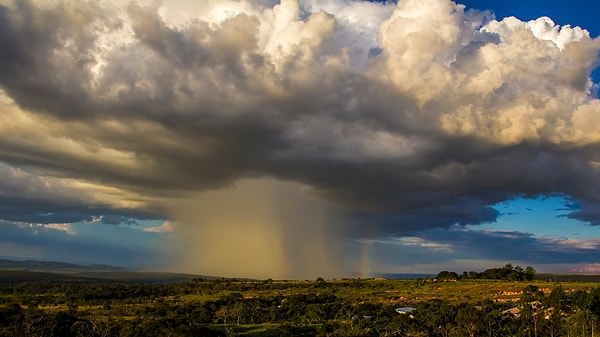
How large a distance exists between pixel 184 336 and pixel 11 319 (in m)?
40.1

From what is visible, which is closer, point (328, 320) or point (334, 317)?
point (328, 320)

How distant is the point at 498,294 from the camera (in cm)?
15750

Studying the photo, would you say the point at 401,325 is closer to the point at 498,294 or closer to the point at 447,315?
the point at 447,315

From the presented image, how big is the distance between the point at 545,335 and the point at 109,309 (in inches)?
4555

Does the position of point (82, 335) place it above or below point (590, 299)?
below

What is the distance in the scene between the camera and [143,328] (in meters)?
83.8

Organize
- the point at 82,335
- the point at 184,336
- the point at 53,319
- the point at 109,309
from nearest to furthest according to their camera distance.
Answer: the point at 184,336, the point at 82,335, the point at 53,319, the point at 109,309

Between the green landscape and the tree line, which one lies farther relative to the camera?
the green landscape

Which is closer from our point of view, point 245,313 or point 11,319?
point 11,319

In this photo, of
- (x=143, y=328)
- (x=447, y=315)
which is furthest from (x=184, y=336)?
(x=447, y=315)

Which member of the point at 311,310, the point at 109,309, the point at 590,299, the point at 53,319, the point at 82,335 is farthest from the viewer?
the point at 109,309

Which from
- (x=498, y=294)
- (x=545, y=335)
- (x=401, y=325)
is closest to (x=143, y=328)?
(x=401, y=325)

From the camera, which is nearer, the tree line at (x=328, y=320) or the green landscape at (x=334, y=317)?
the tree line at (x=328, y=320)

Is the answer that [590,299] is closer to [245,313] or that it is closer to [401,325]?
[401,325]
